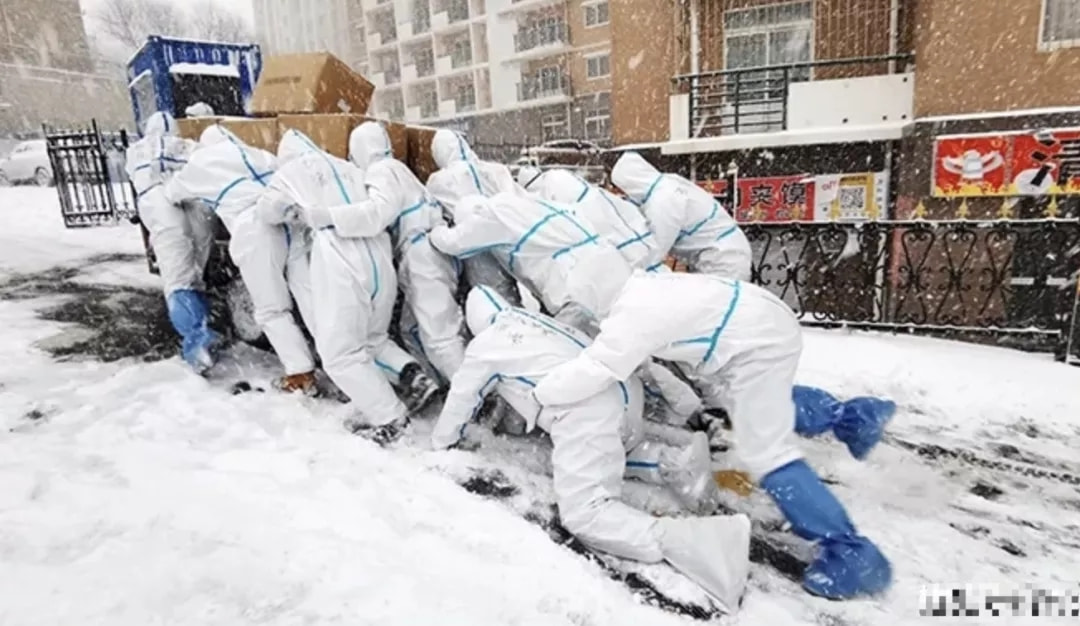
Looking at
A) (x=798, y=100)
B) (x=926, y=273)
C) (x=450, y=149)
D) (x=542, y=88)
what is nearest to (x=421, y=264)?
(x=450, y=149)

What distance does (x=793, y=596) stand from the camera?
7.36 feet

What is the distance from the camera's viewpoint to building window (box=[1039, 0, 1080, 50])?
21.9ft

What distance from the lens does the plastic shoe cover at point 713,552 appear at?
2.15 meters

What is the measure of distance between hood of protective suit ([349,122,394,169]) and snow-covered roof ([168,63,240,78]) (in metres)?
3.88

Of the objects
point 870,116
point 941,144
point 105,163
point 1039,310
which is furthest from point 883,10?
point 105,163

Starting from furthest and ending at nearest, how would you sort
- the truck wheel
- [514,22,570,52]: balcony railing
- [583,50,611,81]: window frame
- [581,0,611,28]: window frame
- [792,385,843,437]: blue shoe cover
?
[514,22,570,52]: balcony railing, [583,50,611,81]: window frame, [581,0,611,28]: window frame, the truck wheel, [792,385,843,437]: blue shoe cover

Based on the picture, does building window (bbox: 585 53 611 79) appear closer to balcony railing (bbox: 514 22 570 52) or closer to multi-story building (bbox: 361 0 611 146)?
multi-story building (bbox: 361 0 611 146)

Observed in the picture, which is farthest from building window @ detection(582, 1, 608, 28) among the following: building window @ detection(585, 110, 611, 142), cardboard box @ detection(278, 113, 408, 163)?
cardboard box @ detection(278, 113, 408, 163)

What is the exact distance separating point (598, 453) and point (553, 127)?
22163 millimetres

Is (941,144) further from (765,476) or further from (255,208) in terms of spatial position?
(255,208)

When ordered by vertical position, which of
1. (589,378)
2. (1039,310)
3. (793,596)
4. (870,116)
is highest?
(870,116)

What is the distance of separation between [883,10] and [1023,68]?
2226 mm

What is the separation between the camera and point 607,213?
4133 millimetres

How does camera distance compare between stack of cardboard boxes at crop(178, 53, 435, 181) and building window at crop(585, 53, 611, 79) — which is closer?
stack of cardboard boxes at crop(178, 53, 435, 181)
